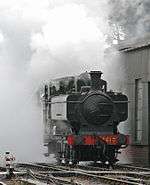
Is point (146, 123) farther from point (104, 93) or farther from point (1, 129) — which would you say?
point (1, 129)

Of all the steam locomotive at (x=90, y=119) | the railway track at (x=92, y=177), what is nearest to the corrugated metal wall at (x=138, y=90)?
the steam locomotive at (x=90, y=119)

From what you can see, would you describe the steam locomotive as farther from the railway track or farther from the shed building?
the railway track

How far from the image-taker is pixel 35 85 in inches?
1091

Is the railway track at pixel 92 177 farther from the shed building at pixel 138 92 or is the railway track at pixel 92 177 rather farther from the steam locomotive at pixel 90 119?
the shed building at pixel 138 92

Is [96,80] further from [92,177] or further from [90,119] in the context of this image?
[92,177]

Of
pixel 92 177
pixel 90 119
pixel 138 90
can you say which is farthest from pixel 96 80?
pixel 92 177

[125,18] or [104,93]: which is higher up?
[125,18]

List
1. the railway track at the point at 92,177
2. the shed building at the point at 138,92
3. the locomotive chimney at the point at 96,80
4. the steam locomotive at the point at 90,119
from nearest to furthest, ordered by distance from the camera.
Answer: the railway track at the point at 92,177
the steam locomotive at the point at 90,119
the locomotive chimney at the point at 96,80
the shed building at the point at 138,92

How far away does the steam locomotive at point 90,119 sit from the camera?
2131cm

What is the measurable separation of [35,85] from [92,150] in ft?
22.2

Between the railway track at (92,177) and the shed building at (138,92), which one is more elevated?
the shed building at (138,92)

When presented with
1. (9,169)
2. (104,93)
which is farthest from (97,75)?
(9,169)

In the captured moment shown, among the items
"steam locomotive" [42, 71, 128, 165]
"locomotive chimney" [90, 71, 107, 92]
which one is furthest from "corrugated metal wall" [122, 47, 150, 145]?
"locomotive chimney" [90, 71, 107, 92]

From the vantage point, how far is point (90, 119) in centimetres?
2175
